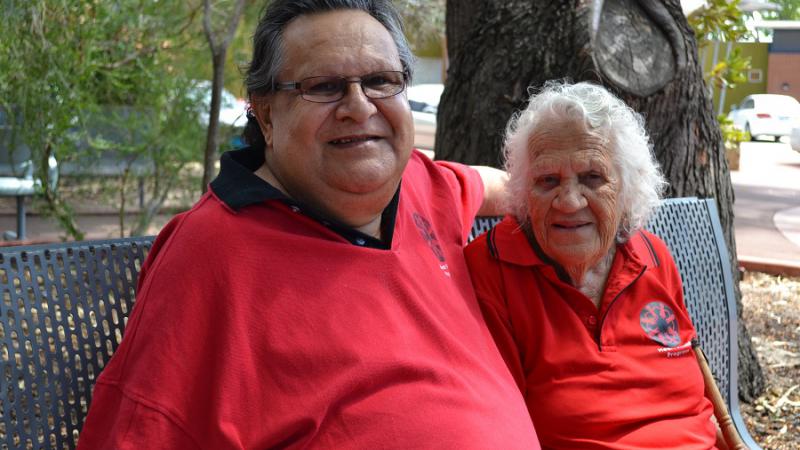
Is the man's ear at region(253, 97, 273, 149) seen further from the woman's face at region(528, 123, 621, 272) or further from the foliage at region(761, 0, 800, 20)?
the foliage at region(761, 0, 800, 20)

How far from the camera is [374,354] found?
202 centimetres

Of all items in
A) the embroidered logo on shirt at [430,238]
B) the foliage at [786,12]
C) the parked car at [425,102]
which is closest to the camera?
the embroidered logo on shirt at [430,238]

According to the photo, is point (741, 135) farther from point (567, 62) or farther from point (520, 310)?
point (520, 310)

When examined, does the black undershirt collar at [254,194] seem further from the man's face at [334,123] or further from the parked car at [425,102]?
the parked car at [425,102]

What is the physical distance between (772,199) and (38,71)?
10290 millimetres

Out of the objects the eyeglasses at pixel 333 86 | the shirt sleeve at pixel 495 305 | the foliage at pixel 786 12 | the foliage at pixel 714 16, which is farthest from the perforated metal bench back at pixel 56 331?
the foliage at pixel 786 12

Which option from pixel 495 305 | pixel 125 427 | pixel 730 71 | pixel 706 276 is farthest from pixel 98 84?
pixel 125 427

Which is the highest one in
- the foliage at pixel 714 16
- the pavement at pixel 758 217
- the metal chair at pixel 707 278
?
Result: the foliage at pixel 714 16

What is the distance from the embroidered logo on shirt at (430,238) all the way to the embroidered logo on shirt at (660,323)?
23.1 inches

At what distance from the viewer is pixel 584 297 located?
2551 mm

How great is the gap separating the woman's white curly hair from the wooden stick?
1.40 ft

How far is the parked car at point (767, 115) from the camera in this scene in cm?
1010

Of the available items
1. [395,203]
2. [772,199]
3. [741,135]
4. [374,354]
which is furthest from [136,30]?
[772,199]

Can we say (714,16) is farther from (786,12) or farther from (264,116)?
(786,12)
